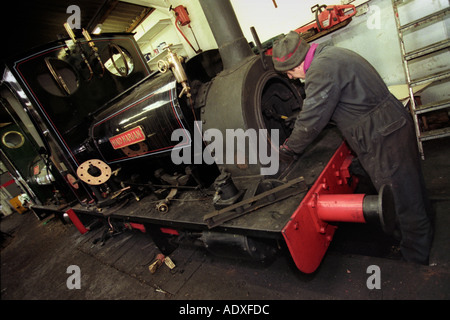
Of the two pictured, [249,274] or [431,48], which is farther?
[431,48]

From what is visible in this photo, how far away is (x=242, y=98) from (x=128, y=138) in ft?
5.18

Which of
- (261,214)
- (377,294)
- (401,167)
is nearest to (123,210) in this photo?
(261,214)

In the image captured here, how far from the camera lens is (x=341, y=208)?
1.28 metres

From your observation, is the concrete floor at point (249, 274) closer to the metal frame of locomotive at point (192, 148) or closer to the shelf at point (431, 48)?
the metal frame of locomotive at point (192, 148)

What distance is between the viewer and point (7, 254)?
16.8ft

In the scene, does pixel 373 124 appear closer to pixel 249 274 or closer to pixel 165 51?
pixel 249 274

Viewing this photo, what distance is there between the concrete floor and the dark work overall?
0.22m

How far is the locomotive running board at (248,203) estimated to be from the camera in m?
1.47

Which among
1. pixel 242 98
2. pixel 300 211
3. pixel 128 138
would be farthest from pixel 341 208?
pixel 128 138

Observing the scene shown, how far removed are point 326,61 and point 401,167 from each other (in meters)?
0.94

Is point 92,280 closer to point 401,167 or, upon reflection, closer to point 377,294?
point 377,294

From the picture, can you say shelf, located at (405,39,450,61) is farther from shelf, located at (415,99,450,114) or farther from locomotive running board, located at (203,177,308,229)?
locomotive running board, located at (203,177,308,229)

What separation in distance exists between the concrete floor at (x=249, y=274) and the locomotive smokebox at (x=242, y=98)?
99cm

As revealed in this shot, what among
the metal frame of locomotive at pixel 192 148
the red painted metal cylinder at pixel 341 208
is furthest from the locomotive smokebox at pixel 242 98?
the red painted metal cylinder at pixel 341 208
